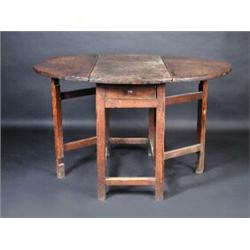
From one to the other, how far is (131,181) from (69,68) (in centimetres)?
98

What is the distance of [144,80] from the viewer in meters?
3.09

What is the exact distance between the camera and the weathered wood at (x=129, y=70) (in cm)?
311

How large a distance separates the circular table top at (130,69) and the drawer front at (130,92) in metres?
0.09

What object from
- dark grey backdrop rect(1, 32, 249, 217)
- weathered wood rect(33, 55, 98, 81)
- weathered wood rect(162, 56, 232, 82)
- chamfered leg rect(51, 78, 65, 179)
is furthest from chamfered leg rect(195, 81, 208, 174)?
chamfered leg rect(51, 78, 65, 179)

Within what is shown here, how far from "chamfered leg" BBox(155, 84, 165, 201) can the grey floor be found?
11cm

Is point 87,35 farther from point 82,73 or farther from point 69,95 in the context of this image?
point 82,73

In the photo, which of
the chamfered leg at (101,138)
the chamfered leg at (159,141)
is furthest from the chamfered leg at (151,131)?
the chamfered leg at (101,138)

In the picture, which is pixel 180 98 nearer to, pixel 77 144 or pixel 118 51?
pixel 77 144

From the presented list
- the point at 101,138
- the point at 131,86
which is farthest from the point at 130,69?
the point at 101,138

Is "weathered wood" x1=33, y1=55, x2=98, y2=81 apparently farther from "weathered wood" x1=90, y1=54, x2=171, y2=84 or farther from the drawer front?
the drawer front

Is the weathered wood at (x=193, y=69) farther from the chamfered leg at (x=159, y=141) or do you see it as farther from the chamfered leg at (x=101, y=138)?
the chamfered leg at (x=101, y=138)

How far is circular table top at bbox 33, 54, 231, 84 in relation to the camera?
3.15 meters

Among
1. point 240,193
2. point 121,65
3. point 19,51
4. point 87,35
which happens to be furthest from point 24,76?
point 240,193

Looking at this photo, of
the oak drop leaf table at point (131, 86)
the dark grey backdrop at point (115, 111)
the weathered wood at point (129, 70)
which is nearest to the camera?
the weathered wood at point (129, 70)
